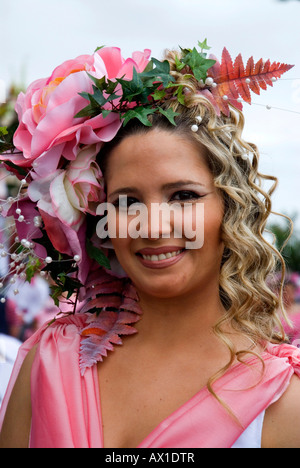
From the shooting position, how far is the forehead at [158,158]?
194 cm

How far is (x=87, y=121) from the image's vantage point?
203cm

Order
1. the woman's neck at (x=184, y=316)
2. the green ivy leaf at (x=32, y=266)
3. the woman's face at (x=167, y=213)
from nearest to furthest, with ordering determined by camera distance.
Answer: the woman's face at (x=167, y=213) < the woman's neck at (x=184, y=316) < the green ivy leaf at (x=32, y=266)

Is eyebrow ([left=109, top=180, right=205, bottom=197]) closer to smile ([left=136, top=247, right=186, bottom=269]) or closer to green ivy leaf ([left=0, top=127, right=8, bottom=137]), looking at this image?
smile ([left=136, top=247, right=186, bottom=269])

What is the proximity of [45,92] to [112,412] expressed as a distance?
3.72ft

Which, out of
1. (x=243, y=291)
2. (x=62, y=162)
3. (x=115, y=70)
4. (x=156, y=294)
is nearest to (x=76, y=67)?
(x=115, y=70)

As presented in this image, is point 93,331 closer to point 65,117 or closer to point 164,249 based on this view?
point 164,249

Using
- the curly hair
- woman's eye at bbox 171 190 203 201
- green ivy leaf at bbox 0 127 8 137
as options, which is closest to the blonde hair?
the curly hair

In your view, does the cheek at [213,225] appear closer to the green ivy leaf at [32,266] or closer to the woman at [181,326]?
the woman at [181,326]

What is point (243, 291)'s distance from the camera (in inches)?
82.5

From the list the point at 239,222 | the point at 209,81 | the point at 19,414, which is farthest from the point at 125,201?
the point at 19,414

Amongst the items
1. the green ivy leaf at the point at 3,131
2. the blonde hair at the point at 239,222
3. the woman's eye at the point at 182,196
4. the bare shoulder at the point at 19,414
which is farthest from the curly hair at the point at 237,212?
A: the bare shoulder at the point at 19,414

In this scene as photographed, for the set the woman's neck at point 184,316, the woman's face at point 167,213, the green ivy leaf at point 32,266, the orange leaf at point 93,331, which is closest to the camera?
the woman's face at point 167,213

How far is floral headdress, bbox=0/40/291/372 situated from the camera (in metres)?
2.04

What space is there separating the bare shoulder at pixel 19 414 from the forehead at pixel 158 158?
2.54 feet
